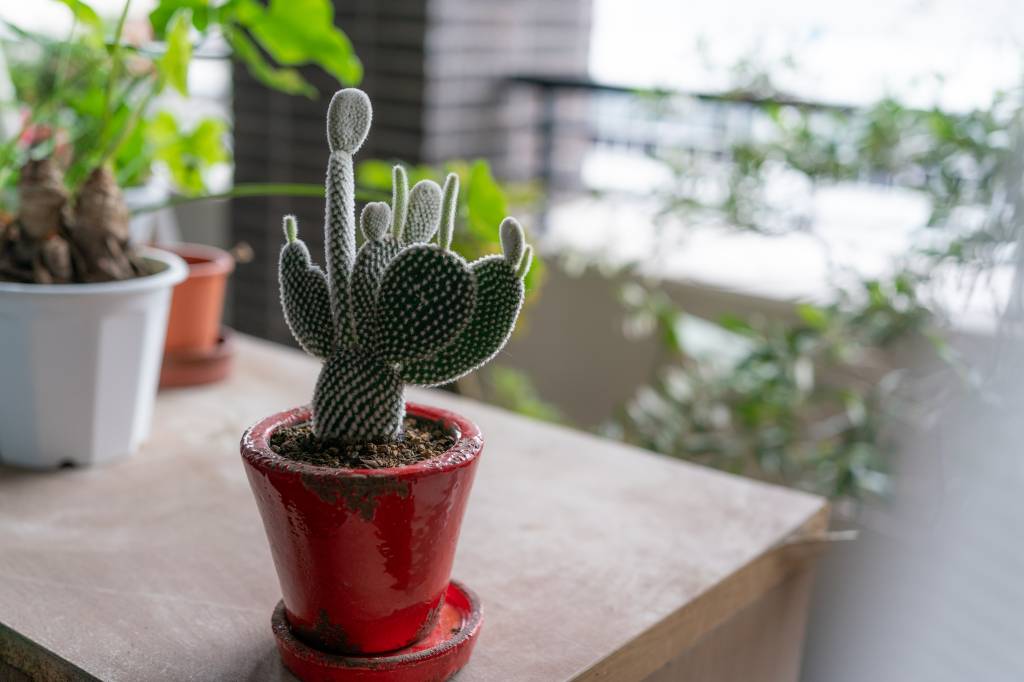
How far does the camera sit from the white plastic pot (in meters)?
1.04

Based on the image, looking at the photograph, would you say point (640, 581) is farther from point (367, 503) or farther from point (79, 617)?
point (79, 617)

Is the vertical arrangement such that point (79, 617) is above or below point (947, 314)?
below

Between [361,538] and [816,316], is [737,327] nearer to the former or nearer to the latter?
[816,316]

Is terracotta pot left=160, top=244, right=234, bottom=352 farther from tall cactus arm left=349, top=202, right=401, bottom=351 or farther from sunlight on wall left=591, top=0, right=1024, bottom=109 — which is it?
sunlight on wall left=591, top=0, right=1024, bottom=109

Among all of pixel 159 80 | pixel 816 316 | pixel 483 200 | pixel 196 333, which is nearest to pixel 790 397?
pixel 816 316

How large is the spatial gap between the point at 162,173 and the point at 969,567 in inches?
58.9

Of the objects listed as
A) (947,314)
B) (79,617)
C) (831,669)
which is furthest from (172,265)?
(947,314)

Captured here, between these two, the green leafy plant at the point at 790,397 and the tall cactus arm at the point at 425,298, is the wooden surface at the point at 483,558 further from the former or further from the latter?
the green leafy plant at the point at 790,397

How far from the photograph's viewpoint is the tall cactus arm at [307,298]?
72 cm

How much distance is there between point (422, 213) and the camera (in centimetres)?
71

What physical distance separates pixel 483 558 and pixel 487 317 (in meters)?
0.33

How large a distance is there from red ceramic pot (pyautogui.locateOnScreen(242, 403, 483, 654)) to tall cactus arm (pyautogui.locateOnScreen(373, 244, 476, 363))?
3.3 inches

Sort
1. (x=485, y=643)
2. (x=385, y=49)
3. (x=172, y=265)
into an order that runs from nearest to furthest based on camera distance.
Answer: (x=485, y=643) → (x=172, y=265) → (x=385, y=49)

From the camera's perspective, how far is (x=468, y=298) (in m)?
0.65
